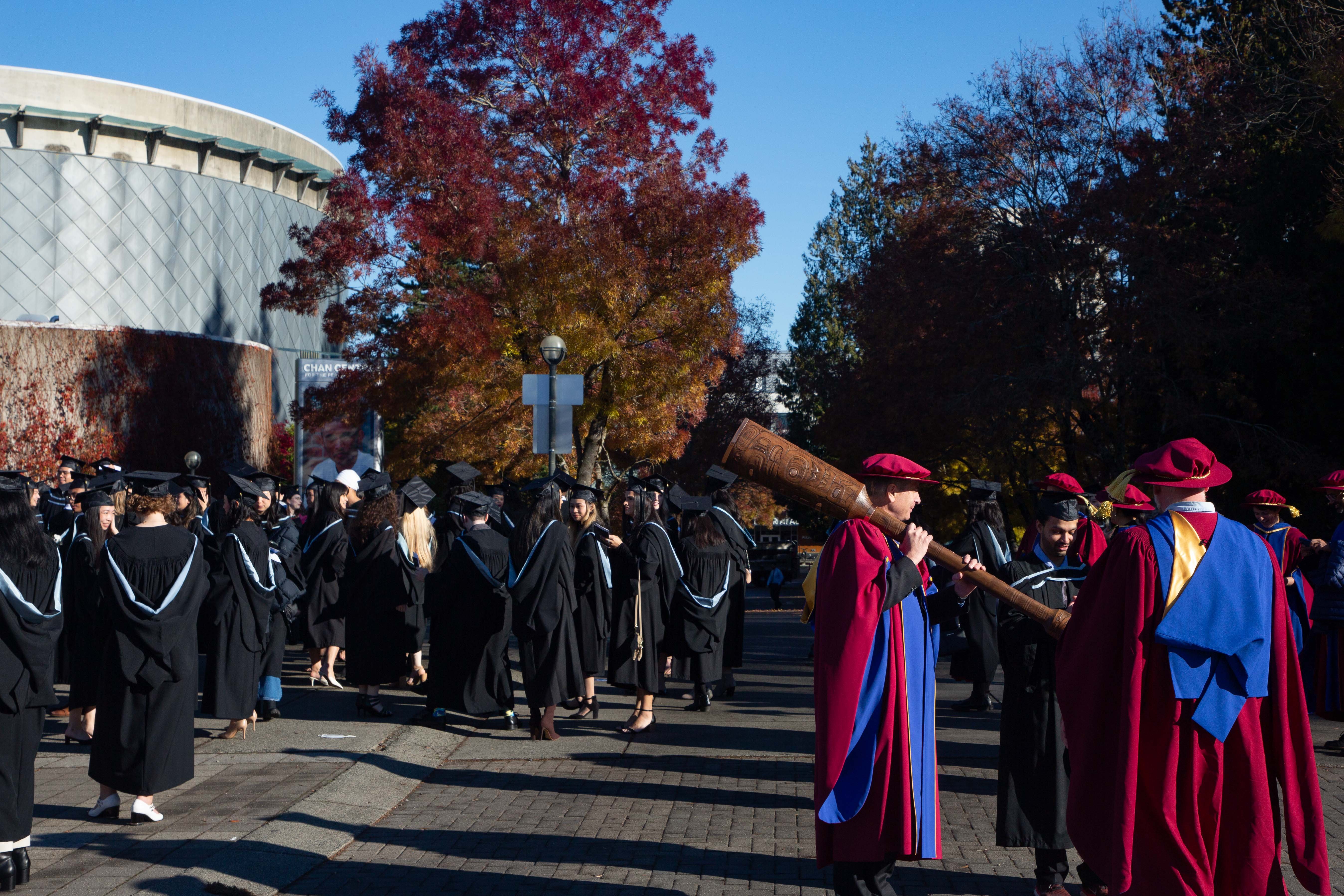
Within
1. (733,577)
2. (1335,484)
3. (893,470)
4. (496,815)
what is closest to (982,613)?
(733,577)

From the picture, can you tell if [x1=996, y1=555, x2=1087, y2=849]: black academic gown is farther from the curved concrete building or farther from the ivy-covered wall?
the curved concrete building

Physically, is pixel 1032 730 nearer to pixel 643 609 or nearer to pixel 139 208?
pixel 643 609

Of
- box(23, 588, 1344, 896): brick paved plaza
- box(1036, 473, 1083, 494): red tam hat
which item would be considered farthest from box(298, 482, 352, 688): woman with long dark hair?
box(1036, 473, 1083, 494): red tam hat

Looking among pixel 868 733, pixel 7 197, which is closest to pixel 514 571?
pixel 868 733

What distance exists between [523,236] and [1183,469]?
14.3 m

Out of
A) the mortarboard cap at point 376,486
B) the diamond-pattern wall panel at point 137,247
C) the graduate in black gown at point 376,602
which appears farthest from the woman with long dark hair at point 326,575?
the diamond-pattern wall panel at point 137,247

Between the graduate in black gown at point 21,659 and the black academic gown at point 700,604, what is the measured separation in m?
5.35

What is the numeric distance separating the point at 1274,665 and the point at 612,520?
22505 mm

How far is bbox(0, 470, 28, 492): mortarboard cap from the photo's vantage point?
220 inches

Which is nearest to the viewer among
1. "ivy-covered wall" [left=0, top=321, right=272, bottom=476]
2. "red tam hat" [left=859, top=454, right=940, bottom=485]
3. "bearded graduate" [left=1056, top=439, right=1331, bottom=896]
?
"bearded graduate" [left=1056, top=439, right=1331, bottom=896]

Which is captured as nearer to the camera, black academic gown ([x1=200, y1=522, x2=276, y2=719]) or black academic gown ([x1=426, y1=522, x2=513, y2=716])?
black academic gown ([x1=200, y1=522, x2=276, y2=719])

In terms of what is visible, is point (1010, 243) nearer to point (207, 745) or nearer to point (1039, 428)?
point (1039, 428)

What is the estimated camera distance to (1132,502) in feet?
23.1

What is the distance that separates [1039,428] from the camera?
68.6 ft
